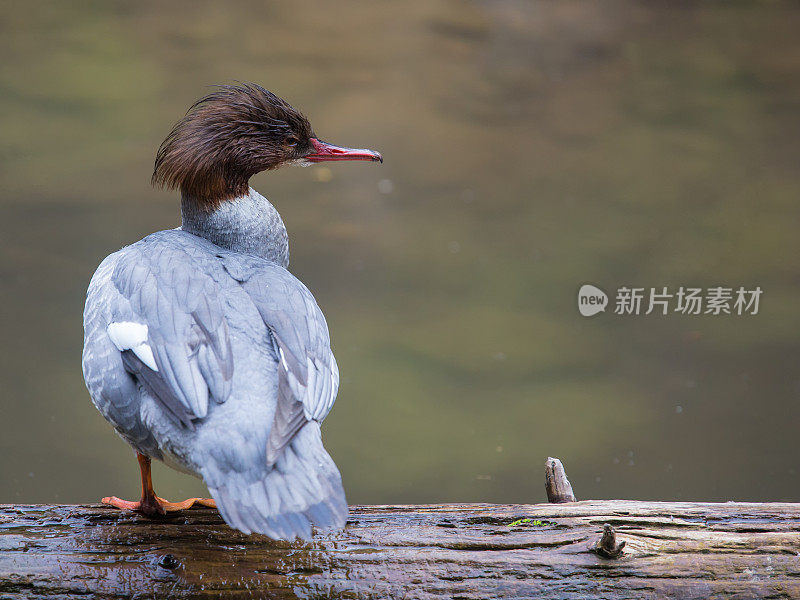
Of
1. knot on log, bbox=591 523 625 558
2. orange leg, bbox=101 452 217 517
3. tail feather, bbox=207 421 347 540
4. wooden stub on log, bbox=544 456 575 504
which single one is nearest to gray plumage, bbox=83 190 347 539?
tail feather, bbox=207 421 347 540

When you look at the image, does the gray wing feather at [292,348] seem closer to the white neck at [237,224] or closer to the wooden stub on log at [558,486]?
the white neck at [237,224]

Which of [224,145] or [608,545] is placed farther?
[224,145]

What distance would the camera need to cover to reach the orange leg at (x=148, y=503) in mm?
1851

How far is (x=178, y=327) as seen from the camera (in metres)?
1.74

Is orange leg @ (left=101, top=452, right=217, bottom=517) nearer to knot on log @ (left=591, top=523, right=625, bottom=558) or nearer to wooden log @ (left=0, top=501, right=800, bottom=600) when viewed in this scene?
wooden log @ (left=0, top=501, right=800, bottom=600)

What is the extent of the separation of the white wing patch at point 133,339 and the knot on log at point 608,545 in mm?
928

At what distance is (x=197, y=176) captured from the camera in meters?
2.23

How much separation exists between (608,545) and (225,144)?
1358mm

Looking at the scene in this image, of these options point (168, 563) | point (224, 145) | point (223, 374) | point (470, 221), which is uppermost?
point (470, 221)

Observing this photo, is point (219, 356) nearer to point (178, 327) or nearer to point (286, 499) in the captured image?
point (178, 327)

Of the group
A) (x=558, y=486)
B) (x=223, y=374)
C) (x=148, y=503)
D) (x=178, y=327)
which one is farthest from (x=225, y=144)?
(x=558, y=486)

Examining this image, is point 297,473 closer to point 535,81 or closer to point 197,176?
point 197,176

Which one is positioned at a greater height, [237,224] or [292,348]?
[237,224]

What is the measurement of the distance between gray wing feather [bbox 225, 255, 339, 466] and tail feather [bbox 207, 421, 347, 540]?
4 centimetres
